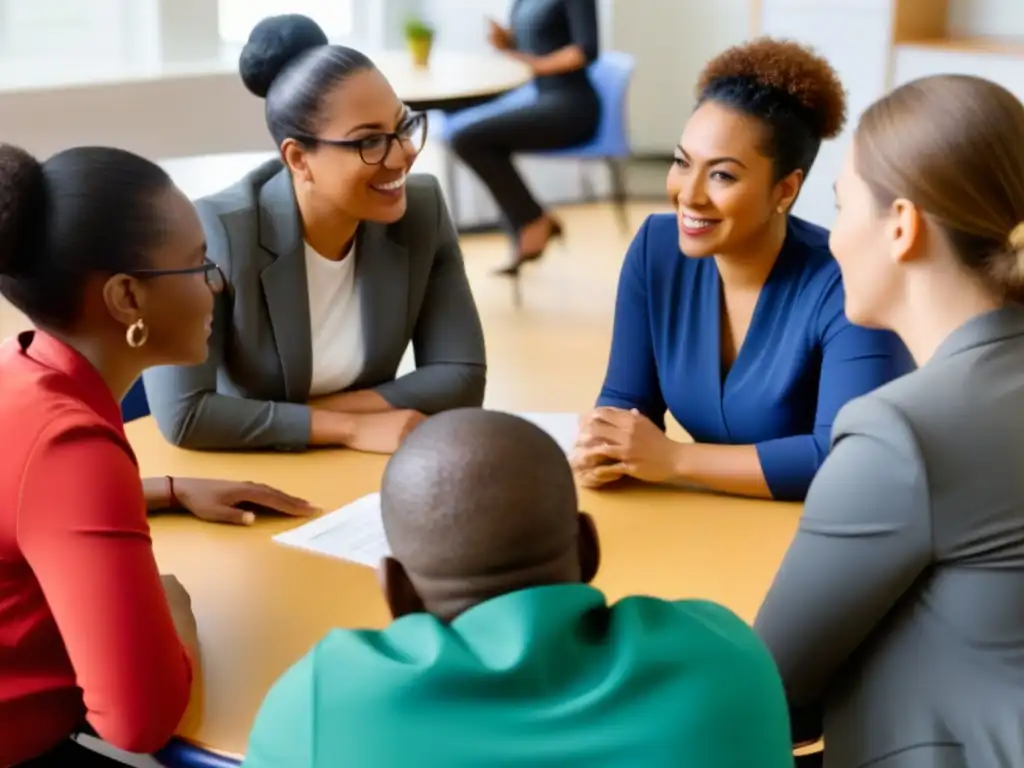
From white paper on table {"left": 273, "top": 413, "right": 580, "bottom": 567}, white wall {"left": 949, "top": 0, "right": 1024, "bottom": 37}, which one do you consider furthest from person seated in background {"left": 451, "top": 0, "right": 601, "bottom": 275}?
white paper on table {"left": 273, "top": 413, "right": 580, "bottom": 567}

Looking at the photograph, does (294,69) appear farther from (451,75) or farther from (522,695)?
(451,75)

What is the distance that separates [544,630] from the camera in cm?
89

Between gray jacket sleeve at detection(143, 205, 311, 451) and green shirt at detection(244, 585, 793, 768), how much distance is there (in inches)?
43.8

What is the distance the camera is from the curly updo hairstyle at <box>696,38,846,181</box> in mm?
2021

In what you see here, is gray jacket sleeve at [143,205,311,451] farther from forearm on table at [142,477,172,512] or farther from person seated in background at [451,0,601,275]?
person seated in background at [451,0,601,275]

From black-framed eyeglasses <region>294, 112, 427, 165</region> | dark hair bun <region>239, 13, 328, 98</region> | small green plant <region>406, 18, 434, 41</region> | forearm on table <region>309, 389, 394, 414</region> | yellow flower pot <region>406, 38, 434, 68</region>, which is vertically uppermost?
dark hair bun <region>239, 13, 328, 98</region>

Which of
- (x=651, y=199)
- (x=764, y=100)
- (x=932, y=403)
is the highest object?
(x=764, y=100)

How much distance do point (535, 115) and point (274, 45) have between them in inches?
129

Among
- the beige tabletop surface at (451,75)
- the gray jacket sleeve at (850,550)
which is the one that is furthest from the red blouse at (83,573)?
the beige tabletop surface at (451,75)

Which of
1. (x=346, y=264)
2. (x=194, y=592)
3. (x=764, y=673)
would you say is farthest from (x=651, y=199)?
(x=764, y=673)

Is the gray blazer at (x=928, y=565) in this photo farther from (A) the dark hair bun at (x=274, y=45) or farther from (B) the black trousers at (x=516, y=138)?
(B) the black trousers at (x=516, y=138)

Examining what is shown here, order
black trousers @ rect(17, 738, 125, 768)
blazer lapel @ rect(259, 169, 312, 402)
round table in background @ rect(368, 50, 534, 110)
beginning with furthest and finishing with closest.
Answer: round table in background @ rect(368, 50, 534, 110), blazer lapel @ rect(259, 169, 312, 402), black trousers @ rect(17, 738, 125, 768)

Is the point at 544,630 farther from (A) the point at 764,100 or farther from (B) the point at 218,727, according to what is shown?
(A) the point at 764,100

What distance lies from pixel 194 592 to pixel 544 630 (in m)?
0.78
